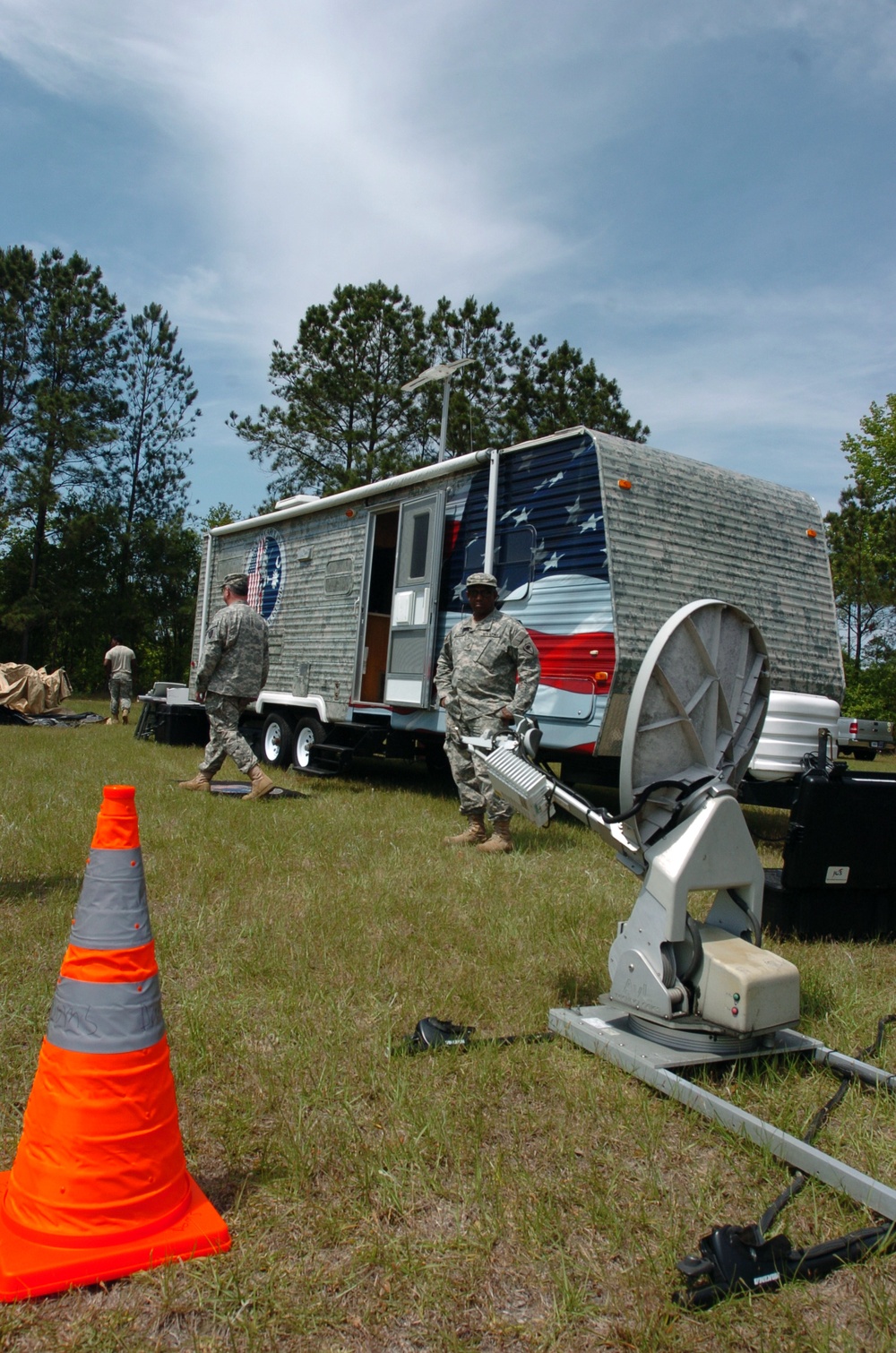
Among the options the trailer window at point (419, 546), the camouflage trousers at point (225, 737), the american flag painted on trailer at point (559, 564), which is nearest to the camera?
the american flag painted on trailer at point (559, 564)

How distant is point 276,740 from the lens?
11.2m

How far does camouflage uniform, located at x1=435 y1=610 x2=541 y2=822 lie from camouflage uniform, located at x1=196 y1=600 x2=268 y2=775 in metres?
2.29

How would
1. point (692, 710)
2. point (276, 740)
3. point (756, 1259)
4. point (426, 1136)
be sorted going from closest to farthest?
point (756, 1259) < point (426, 1136) < point (692, 710) < point (276, 740)

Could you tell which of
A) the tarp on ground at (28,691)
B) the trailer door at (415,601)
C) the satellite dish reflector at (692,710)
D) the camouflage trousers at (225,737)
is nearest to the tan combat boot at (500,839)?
the trailer door at (415,601)

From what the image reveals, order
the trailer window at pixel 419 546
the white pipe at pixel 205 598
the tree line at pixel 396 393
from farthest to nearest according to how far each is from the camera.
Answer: the tree line at pixel 396 393, the white pipe at pixel 205 598, the trailer window at pixel 419 546

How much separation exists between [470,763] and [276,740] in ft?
16.1

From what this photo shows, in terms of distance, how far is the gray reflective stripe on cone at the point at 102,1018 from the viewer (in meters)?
2.05

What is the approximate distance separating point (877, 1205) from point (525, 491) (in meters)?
6.18

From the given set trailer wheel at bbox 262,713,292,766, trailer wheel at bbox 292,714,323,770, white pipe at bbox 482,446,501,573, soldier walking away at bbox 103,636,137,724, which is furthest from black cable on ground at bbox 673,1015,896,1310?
soldier walking away at bbox 103,636,137,724

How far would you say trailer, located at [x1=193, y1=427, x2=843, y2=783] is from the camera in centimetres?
698

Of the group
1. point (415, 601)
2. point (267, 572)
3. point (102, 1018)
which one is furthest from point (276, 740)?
point (102, 1018)

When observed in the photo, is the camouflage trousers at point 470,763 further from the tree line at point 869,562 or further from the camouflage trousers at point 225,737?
the tree line at point 869,562

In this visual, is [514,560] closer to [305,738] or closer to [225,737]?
[225,737]

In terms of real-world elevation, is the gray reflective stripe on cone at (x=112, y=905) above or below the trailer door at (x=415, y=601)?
below
